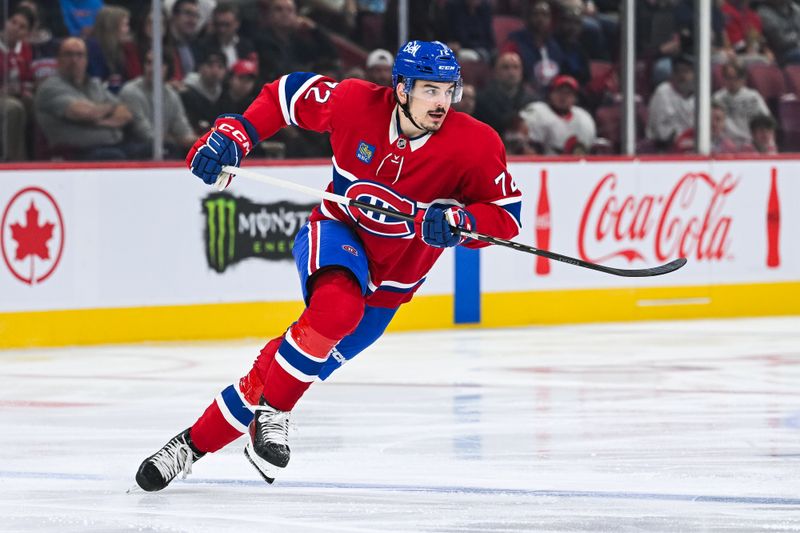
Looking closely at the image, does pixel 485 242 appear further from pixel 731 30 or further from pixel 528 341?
pixel 731 30

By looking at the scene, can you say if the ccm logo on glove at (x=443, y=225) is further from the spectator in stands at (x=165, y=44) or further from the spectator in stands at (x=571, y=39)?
the spectator in stands at (x=571, y=39)

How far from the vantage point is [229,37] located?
8.32m

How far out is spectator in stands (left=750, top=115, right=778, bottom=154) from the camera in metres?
9.78

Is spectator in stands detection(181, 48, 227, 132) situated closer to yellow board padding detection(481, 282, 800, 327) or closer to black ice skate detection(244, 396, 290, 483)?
yellow board padding detection(481, 282, 800, 327)

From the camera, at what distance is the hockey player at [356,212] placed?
396 cm

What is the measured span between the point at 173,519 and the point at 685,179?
19.6ft

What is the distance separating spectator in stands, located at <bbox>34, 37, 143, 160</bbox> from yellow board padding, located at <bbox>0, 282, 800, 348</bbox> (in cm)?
78

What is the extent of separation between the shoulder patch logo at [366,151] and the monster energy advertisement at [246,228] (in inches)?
149

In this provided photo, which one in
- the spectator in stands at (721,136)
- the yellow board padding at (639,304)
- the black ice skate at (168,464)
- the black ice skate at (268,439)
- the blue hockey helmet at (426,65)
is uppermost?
the blue hockey helmet at (426,65)

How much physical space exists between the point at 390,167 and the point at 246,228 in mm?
3922

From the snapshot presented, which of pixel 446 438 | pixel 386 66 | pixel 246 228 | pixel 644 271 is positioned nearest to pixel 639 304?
pixel 386 66

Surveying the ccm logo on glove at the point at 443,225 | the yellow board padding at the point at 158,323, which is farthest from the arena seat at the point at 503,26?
the ccm logo on glove at the point at 443,225

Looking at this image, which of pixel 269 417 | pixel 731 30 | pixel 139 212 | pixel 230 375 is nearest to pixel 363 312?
pixel 269 417

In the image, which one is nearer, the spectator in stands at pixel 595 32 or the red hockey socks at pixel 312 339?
the red hockey socks at pixel 312 339
